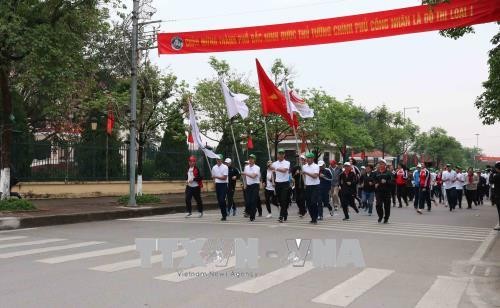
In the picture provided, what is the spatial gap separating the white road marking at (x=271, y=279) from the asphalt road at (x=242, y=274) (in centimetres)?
1

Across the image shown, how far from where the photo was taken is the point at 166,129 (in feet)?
77.4

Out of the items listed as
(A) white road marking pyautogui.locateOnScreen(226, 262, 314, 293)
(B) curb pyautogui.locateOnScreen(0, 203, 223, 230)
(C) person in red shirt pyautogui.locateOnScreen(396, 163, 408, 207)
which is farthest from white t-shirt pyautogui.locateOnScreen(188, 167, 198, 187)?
(C) person in red shirt pyautogui.locateOnScreen(396, 163, 408, 207)

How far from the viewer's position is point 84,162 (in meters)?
21.9

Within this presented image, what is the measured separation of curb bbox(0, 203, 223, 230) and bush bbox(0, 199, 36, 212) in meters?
1.20

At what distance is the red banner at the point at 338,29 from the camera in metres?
14.0

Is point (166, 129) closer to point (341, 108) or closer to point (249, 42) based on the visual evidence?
point (249, 42)

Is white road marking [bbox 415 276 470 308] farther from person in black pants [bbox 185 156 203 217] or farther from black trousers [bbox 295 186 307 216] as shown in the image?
black trousers [bbox 295 186 307 216]

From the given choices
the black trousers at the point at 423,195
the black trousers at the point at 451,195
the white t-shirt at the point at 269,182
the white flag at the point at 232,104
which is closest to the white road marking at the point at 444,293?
the white t-shirt at the point at 269,182

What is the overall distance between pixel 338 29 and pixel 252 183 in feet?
16.5

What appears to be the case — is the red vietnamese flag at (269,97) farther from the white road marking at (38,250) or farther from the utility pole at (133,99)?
the white road marking at (38,250)

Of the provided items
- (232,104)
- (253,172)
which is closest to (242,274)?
(253,172)

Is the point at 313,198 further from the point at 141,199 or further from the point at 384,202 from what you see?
the point at 141,199

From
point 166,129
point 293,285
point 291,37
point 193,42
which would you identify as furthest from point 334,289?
point 166,129

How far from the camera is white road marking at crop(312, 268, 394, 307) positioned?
600 cm
